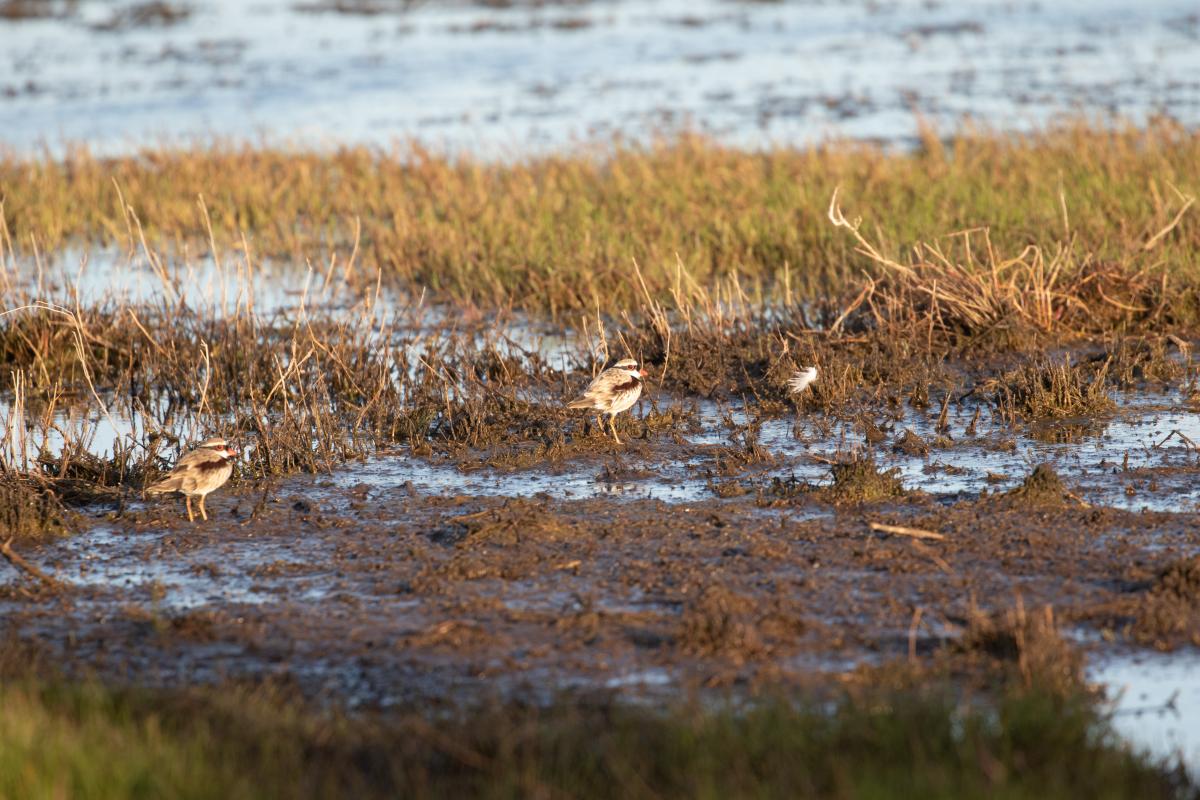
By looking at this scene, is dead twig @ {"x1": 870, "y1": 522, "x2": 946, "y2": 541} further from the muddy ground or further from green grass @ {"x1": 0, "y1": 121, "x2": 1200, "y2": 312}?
green grass @ {"x1": 0, "y1": 121, "x2": 1200, "y2": 312}

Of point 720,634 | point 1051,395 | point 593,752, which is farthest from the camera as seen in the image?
point 1051,395

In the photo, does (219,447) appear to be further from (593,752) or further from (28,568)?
(593,752)

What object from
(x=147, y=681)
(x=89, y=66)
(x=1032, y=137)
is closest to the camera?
(x=147, y=681)

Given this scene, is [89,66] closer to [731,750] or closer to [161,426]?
[161,426]

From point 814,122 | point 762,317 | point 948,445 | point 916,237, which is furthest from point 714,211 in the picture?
point 814,122

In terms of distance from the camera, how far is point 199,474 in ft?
23.5

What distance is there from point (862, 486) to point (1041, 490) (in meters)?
0.84

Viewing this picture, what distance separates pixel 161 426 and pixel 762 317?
413 centimetres

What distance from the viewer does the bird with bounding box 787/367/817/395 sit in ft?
29.7

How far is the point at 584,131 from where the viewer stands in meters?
21.3

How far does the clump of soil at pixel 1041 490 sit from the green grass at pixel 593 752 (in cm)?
223

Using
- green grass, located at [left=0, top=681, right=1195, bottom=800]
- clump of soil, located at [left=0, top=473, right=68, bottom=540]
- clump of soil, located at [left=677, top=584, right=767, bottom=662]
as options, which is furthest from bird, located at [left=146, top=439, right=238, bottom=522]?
clump of soil, located at [left=677, top=584, right=767, bottom=662]

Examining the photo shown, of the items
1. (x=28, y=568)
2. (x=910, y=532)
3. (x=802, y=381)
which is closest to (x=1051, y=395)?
(x=802, y=381)

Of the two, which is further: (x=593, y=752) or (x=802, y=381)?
(x=802, y=381)
